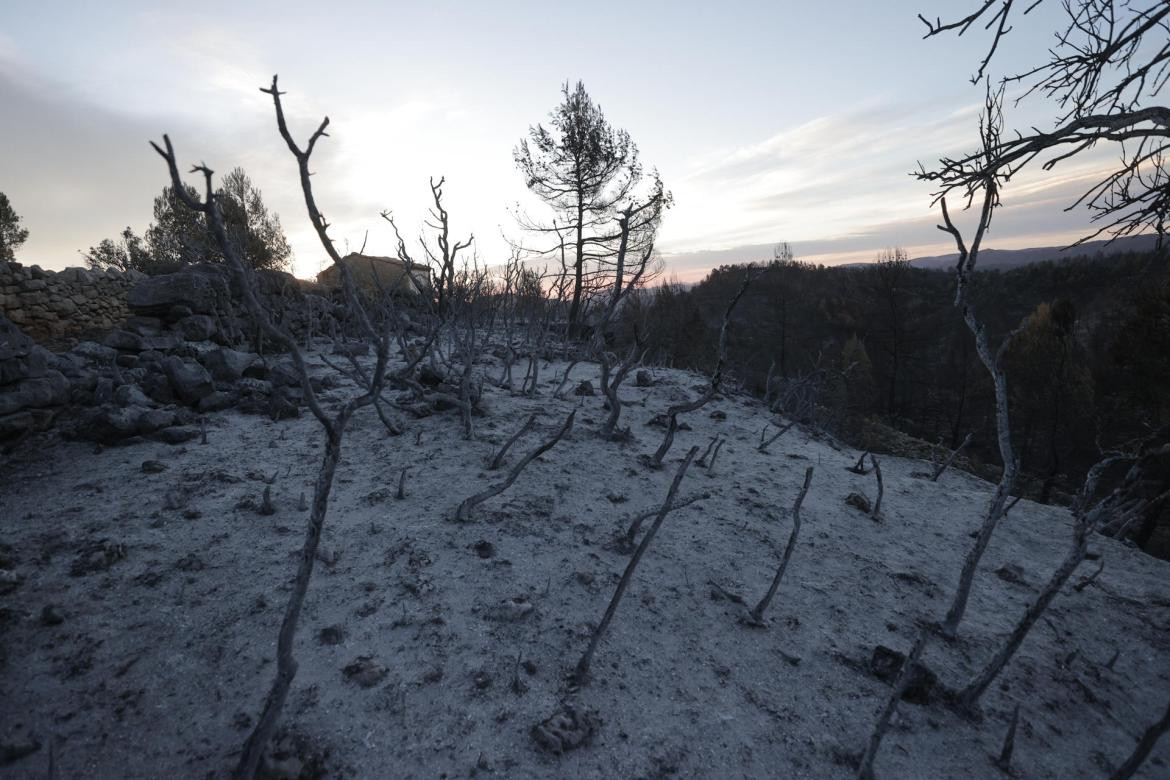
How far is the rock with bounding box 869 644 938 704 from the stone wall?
505 inches

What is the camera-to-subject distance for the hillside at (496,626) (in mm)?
2361

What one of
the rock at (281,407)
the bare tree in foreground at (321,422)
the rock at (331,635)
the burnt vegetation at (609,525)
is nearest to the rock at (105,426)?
the burnt vegetation at (609,525)

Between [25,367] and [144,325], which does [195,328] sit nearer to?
[144,325]

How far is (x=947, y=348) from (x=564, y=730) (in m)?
31.7

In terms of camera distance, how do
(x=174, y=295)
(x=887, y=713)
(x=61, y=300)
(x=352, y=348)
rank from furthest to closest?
1. (x=174, y=295)
2. (x=61, y=300)
3. (x=352, y=348)
4. (x=887, y=713)

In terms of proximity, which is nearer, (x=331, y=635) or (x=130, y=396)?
(x=331, y=635)

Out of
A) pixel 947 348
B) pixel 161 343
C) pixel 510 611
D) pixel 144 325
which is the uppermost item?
pixel 144 325

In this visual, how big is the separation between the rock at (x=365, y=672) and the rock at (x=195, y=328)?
31.0ft

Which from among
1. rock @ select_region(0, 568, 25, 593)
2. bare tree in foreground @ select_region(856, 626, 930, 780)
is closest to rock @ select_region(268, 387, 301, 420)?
rock @ select_region(0, 568, 25, 593)

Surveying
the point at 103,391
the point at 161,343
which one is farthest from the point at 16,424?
the point at 161,343

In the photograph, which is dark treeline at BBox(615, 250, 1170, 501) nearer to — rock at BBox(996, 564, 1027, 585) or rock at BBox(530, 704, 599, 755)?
rock at BBox(996, 564, 1027, 585)

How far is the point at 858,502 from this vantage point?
5.86m

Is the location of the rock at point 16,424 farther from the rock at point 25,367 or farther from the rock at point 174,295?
the rock at point 174,295

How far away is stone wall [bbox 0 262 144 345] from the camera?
8375mm
